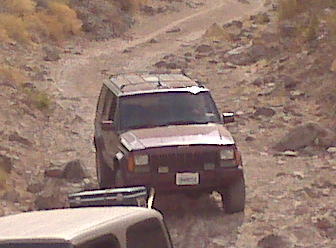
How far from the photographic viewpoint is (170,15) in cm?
4466

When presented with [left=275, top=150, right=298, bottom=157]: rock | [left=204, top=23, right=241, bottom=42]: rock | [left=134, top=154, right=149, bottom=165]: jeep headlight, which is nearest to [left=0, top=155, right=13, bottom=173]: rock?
[left=134, top=154, right=149, bottom=165]: jeep headlight

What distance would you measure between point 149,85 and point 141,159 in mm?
1917

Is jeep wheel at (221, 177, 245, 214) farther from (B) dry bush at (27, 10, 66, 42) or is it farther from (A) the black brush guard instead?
(B) dry bush at (27, 10, 66, 42)

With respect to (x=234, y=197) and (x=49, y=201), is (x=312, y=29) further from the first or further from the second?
(x=234, y=197)

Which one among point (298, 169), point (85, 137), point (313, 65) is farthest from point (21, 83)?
point (298, 169)

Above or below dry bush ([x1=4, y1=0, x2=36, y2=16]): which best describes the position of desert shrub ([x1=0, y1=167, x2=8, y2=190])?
below

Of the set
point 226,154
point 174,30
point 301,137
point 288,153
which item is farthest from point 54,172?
point 174,30

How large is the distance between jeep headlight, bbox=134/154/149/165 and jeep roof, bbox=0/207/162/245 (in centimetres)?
521

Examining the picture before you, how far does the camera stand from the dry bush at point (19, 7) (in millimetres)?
36625

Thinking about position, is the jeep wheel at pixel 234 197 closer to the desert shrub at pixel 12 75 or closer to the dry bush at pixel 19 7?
the desert shrub at pixel 12 75

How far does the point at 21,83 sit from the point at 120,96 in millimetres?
12444

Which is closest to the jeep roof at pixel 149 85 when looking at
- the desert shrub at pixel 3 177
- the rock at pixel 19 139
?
the desert shrub at pixel 3 177

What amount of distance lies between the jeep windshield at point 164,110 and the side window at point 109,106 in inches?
11.4

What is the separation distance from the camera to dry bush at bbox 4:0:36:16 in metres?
36.6
